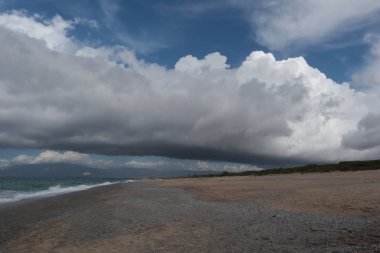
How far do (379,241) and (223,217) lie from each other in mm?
8135

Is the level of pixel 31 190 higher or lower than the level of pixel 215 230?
higher

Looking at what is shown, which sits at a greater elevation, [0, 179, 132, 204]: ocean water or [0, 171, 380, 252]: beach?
[0, 179, 132, 204]: ocean water

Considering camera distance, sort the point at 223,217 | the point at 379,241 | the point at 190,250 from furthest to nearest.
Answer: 1. the point at 223,217
2. the point at 190,250
3. the point at 379,241

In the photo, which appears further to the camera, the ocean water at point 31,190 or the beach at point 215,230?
the ocean water at point 31,190

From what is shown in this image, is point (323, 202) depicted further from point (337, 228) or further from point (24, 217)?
point (24, 217)

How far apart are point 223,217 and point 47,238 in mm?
7862

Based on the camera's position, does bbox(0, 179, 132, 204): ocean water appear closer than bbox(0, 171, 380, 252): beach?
No

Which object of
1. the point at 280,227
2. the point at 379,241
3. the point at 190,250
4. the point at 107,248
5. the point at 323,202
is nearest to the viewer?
the point at 379,241

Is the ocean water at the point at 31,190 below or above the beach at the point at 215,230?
above

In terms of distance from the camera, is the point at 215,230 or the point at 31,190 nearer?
the point at 215,230

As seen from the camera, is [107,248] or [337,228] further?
[337,228]

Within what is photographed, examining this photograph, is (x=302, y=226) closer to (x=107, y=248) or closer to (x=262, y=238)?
(x=262, y=238)

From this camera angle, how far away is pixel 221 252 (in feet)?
36.6

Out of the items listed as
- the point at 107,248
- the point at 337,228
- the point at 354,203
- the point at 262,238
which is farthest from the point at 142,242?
the point at 354,203
